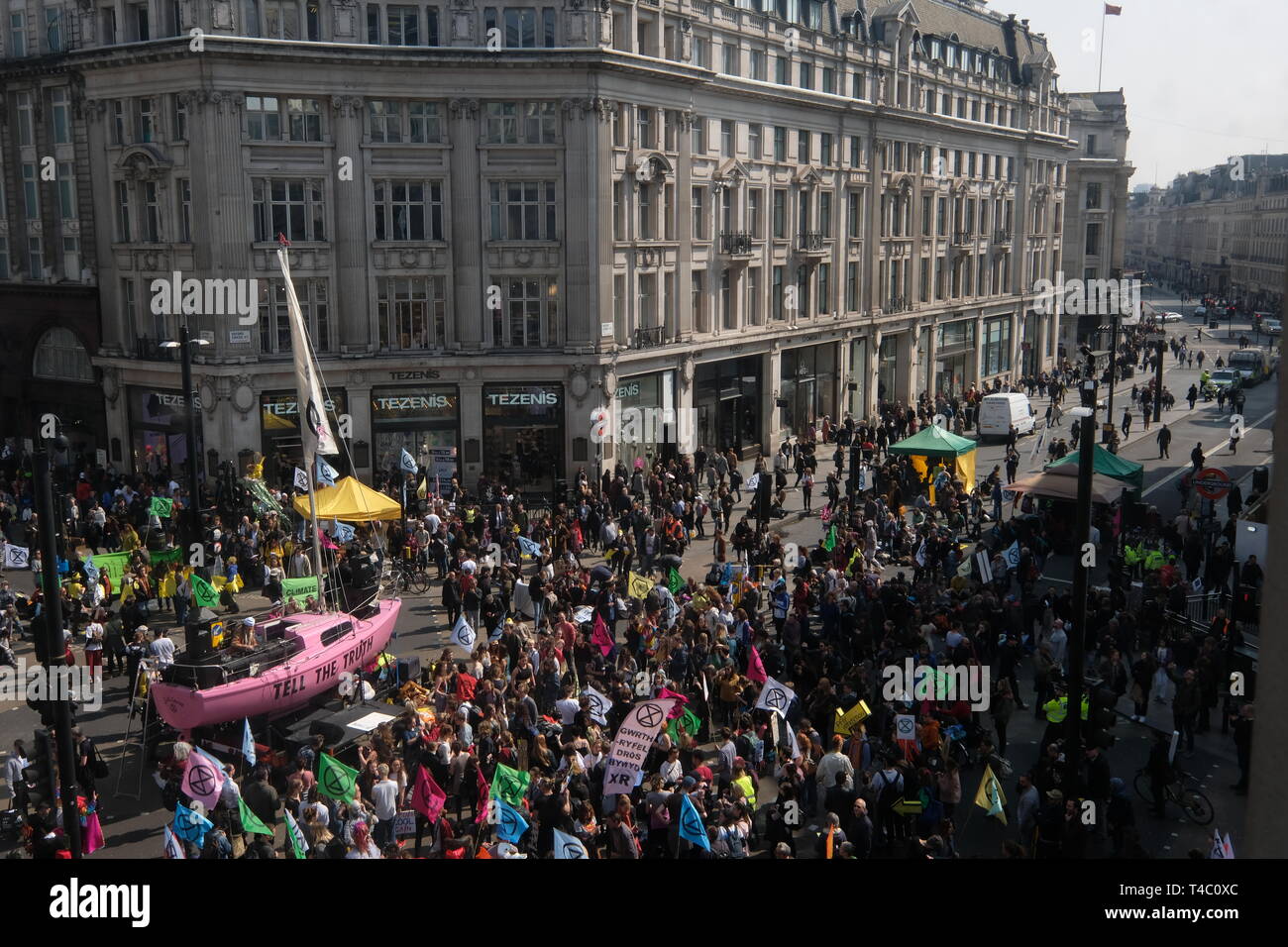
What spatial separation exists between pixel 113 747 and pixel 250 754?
545cm

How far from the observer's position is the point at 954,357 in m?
75.9

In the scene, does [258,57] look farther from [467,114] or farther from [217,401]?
[217,401]

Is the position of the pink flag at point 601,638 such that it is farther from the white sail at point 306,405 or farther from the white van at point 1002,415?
the white van at point 1002,415

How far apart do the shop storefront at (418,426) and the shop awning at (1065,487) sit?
19422mm

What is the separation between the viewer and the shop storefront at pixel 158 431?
4269cm

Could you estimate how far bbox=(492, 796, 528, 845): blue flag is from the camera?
15.7 m

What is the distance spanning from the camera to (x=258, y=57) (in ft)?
130

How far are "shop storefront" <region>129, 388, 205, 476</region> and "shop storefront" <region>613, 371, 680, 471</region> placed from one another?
15.1 m

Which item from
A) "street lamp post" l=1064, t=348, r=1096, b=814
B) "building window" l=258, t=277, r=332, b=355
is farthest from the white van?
"street lamp post" l=1064, t=348, r=1096, b=814

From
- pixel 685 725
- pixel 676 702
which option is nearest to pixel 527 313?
pixel 685 725

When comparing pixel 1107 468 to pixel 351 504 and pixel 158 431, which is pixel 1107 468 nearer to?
pixel 351 504

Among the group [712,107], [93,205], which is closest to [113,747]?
[93,205]

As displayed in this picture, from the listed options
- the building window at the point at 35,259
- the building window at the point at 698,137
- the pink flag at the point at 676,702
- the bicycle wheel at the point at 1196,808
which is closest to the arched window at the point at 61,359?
the building window at the point at 35,259

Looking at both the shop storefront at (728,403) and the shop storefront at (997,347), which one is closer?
the shop storefront at (728,403)
